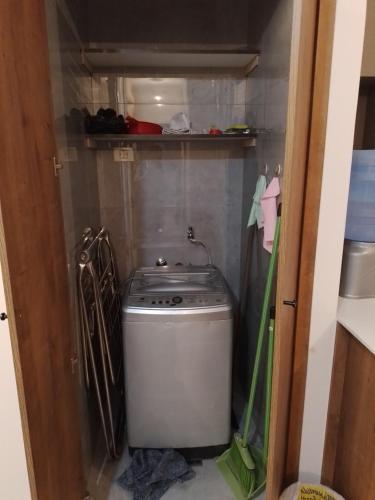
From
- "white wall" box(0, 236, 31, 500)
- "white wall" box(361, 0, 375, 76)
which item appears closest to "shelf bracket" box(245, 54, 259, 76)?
"white wall" box(361, 0, 375, 76)

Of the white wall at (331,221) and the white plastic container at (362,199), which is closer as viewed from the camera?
the white wall at (331,221)

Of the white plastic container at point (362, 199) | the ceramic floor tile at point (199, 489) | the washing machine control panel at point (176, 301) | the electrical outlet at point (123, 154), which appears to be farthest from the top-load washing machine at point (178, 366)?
the electrical outlet at point (123, 154)

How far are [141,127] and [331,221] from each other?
1.25 m

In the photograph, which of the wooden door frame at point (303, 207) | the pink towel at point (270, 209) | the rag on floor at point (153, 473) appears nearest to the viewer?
the wooden door frame at point (303, 207)

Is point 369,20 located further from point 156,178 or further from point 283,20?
point 156,178

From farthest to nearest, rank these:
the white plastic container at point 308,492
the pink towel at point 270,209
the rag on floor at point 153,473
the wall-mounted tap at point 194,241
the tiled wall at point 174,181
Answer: the wall-mounted tap at point 194,241
the tiled wall at point 174,181
the rag on floor at point 153,473
the pink towel at point 270,209
the white plastic container at point 308,492

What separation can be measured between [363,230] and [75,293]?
125 centimetres

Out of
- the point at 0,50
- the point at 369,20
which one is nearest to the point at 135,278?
the point at 0,50

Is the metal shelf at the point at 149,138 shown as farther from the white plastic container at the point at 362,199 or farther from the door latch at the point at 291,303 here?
the door latch at the point at 291,303

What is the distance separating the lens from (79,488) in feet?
4.87

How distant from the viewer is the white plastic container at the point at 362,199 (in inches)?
52.7

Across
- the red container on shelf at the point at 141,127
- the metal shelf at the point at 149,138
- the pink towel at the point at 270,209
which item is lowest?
the pink towel at the point at 270,209

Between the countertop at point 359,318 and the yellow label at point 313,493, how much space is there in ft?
2.12

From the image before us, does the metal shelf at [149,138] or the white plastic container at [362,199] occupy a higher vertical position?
the metal shelf at [149,138]
